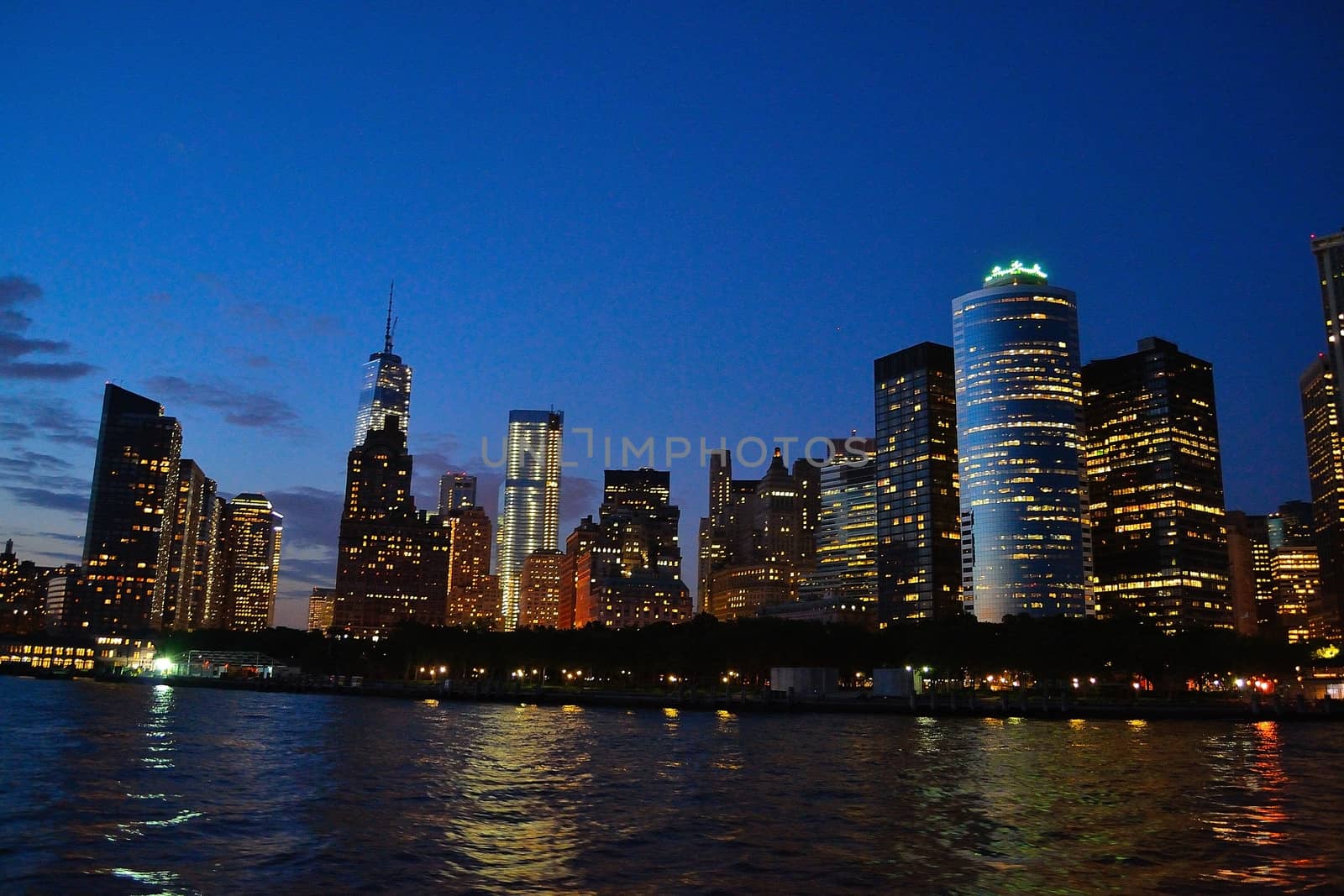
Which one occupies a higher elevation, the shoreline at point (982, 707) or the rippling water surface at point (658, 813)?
the shoreline at point (982, 707)

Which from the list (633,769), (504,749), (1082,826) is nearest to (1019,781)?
(1082,826)

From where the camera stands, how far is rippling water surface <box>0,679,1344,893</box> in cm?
3650

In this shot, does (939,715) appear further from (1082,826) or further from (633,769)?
(1082,826)

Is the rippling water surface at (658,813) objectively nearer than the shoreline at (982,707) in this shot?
Yes

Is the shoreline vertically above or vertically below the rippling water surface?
above

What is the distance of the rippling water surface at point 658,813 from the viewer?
1437 inches

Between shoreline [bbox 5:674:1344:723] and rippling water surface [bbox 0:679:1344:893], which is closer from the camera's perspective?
rippling water surface [bbox 0:679:1344:893]

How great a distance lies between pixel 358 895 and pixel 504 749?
51.5m

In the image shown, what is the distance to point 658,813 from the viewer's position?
50750 mm

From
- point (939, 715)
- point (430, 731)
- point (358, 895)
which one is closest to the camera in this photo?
point (358, 895)

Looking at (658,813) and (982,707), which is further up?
(982,707)

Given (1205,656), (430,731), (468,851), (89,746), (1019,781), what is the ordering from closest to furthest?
(468,851) < (1019,781) < (89,746) < (430,731) < (1205,656)

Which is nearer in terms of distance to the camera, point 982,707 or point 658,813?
point 658,813

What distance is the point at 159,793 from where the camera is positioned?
2168 inches
